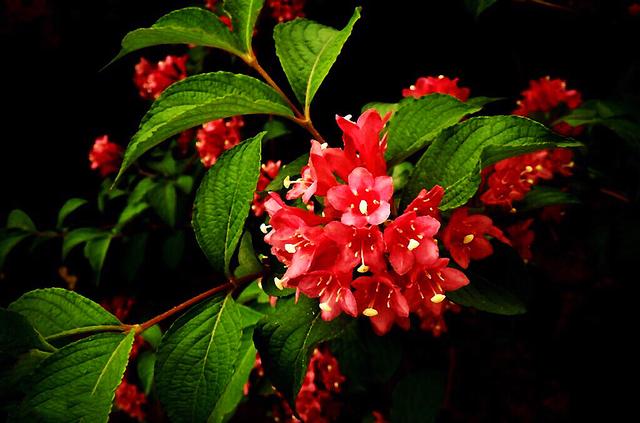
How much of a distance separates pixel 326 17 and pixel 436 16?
45 centimetres

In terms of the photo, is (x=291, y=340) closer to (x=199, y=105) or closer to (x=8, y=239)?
(x=199, y=105)

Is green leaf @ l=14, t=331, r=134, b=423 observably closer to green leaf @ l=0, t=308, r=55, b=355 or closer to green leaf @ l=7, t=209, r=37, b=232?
green leaf @ l=0, t=308, r=55, b=355

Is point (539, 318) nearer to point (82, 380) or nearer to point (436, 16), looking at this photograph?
point (436, 16)

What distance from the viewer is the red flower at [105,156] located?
2170mm

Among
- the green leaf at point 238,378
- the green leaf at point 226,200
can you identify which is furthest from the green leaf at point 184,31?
the green leaf at point 238,378

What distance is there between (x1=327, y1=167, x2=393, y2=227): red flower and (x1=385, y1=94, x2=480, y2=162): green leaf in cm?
14

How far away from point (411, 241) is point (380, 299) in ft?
0.43

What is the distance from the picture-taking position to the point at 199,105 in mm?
751

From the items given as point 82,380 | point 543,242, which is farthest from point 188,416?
point 543,242

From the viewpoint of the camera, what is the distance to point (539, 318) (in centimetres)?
218

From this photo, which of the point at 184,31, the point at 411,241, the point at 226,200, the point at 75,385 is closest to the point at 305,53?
the point at 184,31

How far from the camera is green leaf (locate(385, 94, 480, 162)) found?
0.83 meters

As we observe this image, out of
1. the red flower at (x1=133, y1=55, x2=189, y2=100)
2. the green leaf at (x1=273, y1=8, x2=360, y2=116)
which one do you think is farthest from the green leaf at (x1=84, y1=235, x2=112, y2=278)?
the green leaf at (x1=273, y1=8, x2=360, y2=116)

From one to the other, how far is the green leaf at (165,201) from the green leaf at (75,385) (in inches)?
41.4
